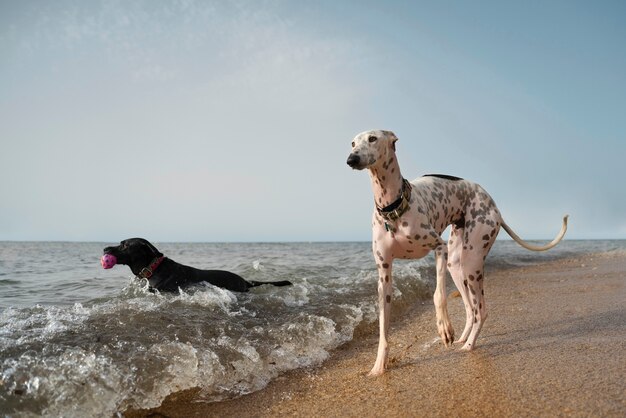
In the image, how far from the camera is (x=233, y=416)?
11.2 feet

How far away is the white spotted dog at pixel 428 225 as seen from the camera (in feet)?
13.4

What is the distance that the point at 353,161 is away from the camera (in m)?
3.72

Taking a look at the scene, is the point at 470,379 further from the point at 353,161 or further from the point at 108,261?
the point at 108,261

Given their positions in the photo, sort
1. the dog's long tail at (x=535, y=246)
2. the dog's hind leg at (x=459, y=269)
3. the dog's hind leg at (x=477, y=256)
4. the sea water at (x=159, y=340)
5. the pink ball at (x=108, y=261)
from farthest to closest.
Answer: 1. the pink ball at (x=108, y=261)
2. the dog's long tail at (x=535, y=246)
3. the dog's hind leg at (x=459, y=269)
4. the dog's hind leg at (x=477, y=256)
5. the sea water at (x=159, y=340)

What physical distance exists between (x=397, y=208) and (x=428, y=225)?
0.36 m

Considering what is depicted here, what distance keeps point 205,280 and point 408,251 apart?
4.39 m

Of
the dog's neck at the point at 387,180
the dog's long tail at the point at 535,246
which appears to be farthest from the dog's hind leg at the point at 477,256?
the dog's neck at the point at 387,180

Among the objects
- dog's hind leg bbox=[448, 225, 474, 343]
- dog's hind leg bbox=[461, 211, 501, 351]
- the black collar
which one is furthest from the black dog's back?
the black collar

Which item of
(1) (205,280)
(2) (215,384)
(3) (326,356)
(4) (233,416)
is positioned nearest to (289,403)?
(4) (233,416)

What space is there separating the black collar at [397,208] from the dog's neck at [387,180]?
28mm

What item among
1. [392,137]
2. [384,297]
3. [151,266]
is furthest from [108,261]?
[392,137]

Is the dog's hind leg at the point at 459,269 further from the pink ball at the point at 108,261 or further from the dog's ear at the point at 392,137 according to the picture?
the pink ball at the point at 108,261

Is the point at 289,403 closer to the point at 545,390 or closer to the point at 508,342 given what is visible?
the point at 545,390

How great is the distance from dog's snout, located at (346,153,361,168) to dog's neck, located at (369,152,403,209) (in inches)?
13.2
